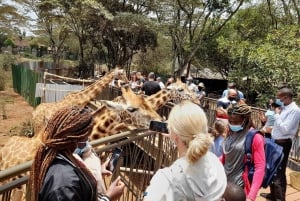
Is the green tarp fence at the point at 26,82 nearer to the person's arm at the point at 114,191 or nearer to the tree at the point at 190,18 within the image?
the tree at the point at 190,18

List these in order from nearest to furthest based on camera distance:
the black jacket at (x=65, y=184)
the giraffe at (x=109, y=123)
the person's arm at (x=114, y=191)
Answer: the black jacket at (x=65, y=184) → the person's arm at (x=114, y=191) → the giraffe at (x=109, y=123)

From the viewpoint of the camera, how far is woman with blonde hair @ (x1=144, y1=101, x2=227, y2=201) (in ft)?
6.25

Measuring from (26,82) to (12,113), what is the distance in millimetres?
3348

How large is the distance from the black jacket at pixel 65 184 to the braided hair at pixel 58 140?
0.04 metres

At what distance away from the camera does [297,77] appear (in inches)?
465

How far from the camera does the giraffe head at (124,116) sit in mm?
5046

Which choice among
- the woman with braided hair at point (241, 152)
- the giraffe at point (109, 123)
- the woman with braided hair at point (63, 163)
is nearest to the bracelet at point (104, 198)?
the woman with braided hair at point (63, 163)

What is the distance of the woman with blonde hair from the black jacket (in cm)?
33

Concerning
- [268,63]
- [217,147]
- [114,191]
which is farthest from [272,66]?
[114,191]

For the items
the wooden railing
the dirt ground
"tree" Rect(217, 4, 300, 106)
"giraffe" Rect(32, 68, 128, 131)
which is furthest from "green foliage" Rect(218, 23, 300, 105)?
the dirt ground

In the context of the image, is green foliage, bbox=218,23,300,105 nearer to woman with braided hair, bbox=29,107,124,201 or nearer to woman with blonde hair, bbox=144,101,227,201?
woman with blonde hair, bbox=144,101,227,201

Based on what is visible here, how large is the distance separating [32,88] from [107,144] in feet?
60.3

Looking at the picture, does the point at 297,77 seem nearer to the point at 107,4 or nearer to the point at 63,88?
the point at 63,88

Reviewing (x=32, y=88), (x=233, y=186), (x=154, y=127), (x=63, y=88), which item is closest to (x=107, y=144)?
(x=154, y=127)
